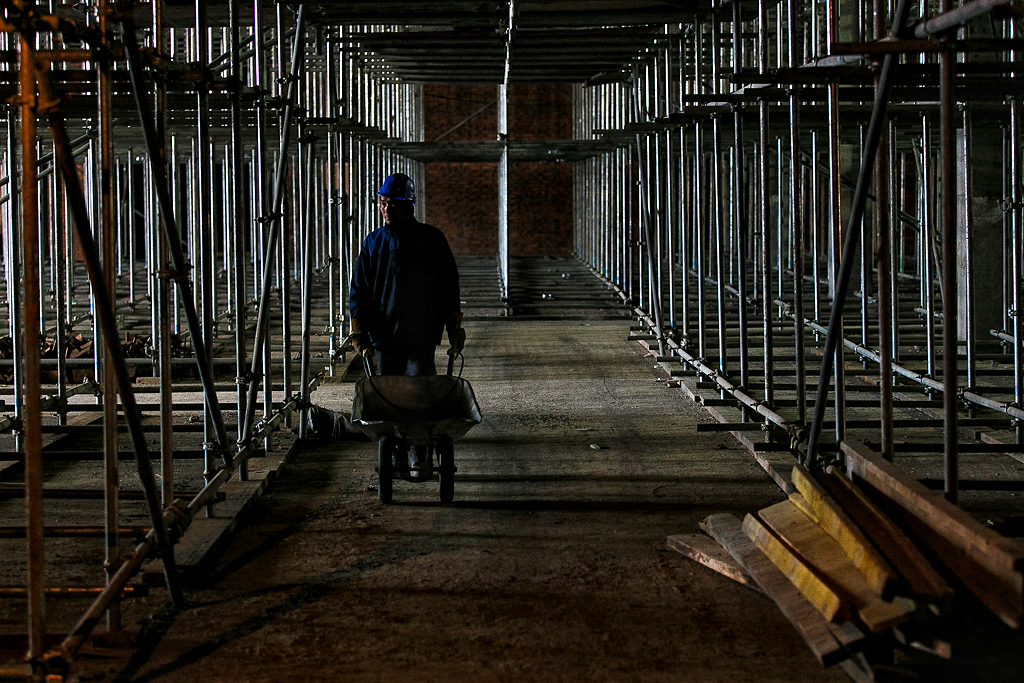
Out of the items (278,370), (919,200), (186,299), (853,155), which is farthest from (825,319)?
(186,299)

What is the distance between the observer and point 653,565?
4.67 meters

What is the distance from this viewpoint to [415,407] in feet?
18.6

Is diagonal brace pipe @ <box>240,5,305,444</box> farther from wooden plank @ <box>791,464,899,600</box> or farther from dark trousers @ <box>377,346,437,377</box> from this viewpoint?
wooden plank @ <box>791,464,899,600</box>

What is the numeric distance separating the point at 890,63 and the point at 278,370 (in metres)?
7.09

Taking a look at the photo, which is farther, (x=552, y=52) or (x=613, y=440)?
(x=552, y=52)

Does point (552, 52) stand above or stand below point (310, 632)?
above

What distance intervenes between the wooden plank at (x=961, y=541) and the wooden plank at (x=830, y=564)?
0.23 m

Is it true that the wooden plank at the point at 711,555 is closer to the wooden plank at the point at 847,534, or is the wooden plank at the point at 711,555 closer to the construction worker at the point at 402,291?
the wooden plank at the point at 847,534

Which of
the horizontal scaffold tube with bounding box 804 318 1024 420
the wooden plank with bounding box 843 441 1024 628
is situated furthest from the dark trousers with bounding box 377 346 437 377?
the wooden plank with bounding box 843 441 1024 628

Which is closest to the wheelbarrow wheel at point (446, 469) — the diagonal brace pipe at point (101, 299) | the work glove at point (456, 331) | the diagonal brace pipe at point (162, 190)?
the work glove at point (456, 331)

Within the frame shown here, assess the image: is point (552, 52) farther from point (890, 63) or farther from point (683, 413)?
point (890, 63)

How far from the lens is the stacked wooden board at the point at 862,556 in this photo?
329 cm

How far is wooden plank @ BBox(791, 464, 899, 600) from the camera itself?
337 centimetres

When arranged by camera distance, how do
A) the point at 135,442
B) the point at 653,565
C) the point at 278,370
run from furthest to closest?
the point at 278,370 < the point at 653,565 < the point at 135,442
